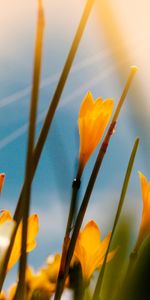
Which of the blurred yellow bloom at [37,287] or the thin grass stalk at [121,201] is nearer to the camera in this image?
the thin grass stalk at [121,201]

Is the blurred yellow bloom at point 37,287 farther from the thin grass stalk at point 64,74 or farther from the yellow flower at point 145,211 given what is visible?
the thin grass stalk at point 64,74

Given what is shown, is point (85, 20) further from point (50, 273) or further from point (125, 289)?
point (50, 273)

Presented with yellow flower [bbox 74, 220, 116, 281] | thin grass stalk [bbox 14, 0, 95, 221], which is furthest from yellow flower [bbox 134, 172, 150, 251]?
thin grass stalk [bbox 14, 0, 95, 221]

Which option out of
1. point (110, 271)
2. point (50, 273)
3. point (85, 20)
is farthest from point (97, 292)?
point (50, 273)

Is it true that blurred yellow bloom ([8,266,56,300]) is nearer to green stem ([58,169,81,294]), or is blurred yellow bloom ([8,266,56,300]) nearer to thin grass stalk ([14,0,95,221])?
green stem ([58,169,81,294])

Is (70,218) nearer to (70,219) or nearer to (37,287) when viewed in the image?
(70,219)

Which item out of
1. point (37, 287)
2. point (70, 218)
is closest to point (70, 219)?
point (70, 218)

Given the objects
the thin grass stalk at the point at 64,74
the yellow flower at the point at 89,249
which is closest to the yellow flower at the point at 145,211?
the yellow flower at the point at 89,249
